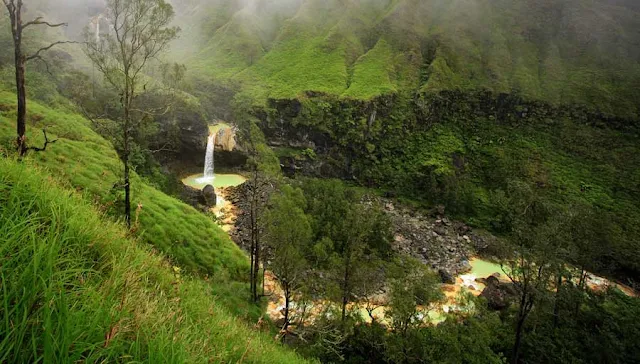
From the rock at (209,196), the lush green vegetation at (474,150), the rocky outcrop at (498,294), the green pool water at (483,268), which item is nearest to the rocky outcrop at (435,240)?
the green pool water at (483,268)

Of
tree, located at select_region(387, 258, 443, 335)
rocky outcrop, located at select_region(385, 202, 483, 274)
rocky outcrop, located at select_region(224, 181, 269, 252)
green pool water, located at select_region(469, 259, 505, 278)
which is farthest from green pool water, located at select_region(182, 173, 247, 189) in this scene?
green pool water, located at select_region(469, 259, 505, 278)

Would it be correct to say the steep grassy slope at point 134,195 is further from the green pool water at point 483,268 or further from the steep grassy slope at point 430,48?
the steep grassy slope at point 430,48

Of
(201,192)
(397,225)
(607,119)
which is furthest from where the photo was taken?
(607,119)

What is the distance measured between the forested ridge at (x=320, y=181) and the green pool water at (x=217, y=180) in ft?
1.50

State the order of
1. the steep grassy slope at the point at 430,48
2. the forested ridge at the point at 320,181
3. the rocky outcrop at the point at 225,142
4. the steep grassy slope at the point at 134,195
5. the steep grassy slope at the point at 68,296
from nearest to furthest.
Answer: the steep grassy slope at the point at 68,296 → the forested ridge at the point at 320,181 → the steep grassy slope at the point at 134,195 → the rocky outcrop at the point at 225,142 → the steep grassy slope at the point at 430,48

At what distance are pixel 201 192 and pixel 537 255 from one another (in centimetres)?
3750

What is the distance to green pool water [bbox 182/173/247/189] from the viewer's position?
49175 mm

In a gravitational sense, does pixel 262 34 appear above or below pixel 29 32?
above

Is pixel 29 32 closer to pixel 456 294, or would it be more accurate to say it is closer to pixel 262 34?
pixel 456 294

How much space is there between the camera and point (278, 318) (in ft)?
79.4

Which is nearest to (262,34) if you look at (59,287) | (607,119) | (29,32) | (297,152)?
(297,152)

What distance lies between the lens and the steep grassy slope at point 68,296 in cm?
170

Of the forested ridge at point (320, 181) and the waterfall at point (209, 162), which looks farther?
the waterfall at point (209, 162)

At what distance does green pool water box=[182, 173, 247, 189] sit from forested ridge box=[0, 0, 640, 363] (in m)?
0.46
